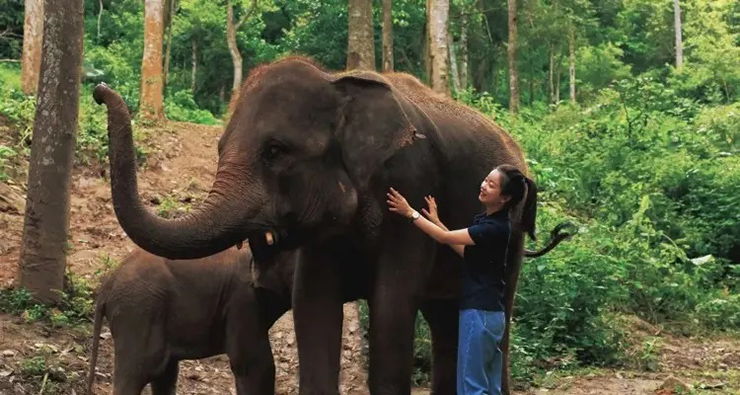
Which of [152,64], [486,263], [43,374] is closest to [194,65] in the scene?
[152,64]

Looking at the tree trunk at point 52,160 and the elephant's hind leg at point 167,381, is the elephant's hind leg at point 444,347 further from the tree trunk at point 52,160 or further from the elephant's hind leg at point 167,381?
the tree trunk at point 52,160

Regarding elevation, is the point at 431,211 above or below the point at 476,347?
above

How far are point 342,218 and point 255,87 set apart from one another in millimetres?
794

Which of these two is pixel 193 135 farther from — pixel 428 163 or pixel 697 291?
pixel 428 163

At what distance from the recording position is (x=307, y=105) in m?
4.99

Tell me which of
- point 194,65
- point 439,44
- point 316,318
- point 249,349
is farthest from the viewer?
point 194,65

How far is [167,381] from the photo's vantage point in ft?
23.5

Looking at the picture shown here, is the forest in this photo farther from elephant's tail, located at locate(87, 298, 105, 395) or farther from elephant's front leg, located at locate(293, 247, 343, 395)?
elephant's front leg, located at locate(293, 247, 343, 395)

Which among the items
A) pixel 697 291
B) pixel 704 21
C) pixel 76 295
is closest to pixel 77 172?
pixel 76 295

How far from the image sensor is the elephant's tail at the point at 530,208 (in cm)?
577

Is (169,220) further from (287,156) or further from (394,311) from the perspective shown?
(394,311)

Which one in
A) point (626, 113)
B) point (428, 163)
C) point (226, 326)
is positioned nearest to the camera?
point (428, 163)

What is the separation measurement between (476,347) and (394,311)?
0.47m

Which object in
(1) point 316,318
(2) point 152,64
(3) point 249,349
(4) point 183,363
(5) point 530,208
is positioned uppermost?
(2) point 152,64
